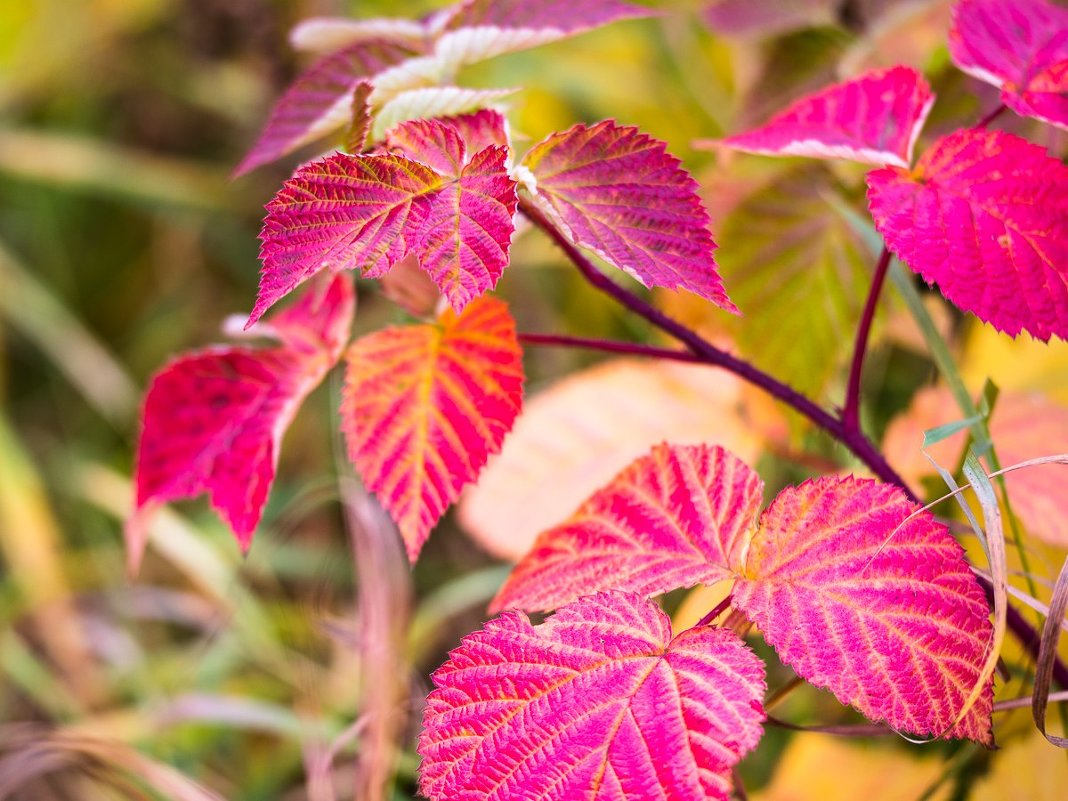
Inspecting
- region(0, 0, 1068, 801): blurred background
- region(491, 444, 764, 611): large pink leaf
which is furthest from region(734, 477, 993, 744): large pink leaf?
region(0, 0, 1068, 801): blurred background

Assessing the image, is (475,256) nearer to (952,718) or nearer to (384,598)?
(952,718)

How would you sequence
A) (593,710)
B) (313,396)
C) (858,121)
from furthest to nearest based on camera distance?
(313,396)
(858,121)
(593,710)

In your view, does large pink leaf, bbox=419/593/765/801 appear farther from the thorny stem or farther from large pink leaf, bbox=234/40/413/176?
large pink leaf, bbox=234/40/413/176

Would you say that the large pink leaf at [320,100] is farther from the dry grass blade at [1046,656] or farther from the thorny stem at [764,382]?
the dry grass blade at [1046,656]

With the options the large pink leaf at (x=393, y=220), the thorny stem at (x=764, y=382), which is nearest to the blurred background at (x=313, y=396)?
the thorny stem at (x=764, y=382)

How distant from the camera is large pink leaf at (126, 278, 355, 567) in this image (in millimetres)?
384

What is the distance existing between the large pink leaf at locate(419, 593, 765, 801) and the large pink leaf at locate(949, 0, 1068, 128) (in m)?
0.24

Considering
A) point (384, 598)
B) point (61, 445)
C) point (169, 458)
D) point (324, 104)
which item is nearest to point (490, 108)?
point (324, 104)

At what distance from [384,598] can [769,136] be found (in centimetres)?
36

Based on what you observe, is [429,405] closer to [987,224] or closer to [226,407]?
[226,407]

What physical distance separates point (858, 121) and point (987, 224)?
77 millimetres

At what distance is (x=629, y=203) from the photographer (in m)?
0.31

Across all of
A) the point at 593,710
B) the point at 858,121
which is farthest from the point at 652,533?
the point at 858,121

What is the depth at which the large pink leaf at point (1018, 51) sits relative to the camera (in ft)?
1.13
